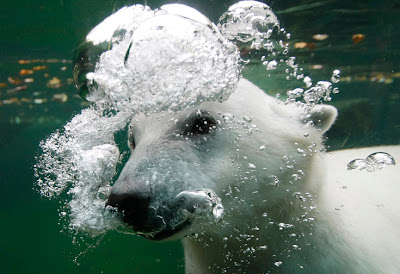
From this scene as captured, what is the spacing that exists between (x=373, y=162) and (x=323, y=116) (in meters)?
0.60

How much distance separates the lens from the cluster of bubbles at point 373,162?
248cm

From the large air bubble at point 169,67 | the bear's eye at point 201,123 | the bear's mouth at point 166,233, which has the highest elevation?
the large air bubble at point 169,67

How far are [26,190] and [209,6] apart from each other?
424 inches

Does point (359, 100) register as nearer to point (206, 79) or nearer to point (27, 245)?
point (206, 79)

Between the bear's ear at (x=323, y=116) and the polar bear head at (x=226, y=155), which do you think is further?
the bear's ear at (x=323, y=116)

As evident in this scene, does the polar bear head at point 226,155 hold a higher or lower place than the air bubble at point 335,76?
higher

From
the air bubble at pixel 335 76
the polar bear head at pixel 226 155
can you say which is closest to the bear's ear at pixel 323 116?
the polar bear head at pixel 226 155

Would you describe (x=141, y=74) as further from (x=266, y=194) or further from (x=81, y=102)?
(x=81, y=102)

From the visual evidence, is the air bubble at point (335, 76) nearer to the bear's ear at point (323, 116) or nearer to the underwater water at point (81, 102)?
the underwater water at point (81, 102)

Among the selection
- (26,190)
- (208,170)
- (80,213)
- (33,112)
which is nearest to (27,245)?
(26,190)

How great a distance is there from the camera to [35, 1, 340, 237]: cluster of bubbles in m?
2.05

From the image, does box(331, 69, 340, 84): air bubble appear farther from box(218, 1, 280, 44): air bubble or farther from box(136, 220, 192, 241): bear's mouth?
box(136, 220, 192, 241): bear's mouth

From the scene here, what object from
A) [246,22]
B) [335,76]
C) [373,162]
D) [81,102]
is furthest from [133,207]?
[81,102]

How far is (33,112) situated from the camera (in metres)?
9.83
